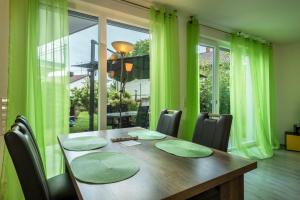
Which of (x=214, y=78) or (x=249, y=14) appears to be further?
(x=214, y=78)

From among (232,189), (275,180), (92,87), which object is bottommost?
(275,180)

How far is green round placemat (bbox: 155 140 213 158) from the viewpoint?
129 cm

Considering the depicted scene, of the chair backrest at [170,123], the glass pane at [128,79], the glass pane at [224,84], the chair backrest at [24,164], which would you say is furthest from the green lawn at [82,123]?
the glass pane at [224,84]

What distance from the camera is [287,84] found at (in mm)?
4930

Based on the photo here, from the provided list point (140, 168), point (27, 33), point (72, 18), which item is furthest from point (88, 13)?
point (140, 168)

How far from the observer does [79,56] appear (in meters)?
2.46

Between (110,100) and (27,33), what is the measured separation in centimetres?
120

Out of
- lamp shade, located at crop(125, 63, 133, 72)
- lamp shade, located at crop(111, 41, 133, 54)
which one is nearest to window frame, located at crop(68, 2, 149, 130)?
lamp shade, located at crop(111, 41, 133, 54)

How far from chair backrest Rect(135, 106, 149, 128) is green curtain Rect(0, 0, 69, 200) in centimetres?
107

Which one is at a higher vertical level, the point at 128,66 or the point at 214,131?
the point at 128,66

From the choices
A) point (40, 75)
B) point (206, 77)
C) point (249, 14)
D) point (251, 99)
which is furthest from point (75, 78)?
point (251, 99)

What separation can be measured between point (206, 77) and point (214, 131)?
88.6 inches

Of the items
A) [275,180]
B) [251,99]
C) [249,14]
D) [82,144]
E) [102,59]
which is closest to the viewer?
[82,144]

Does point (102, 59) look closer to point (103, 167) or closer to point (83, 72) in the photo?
point (83, 72)
